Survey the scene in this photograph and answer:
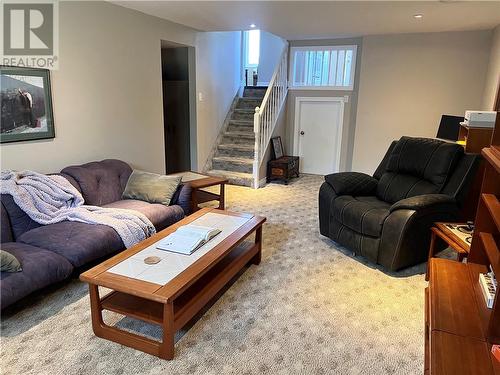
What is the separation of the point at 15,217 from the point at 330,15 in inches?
148

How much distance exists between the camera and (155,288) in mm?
1874

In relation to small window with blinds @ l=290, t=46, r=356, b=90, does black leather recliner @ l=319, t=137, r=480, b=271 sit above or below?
below

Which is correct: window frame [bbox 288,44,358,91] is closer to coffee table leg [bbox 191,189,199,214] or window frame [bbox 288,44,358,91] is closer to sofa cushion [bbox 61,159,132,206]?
coffee table leg [bbox 191,189,199,214]

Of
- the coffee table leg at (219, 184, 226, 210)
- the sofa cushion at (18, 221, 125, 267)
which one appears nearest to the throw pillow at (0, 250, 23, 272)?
the sofa cushion at (18, 221, 125, 267)

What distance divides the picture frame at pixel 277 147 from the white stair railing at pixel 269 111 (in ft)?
0.58

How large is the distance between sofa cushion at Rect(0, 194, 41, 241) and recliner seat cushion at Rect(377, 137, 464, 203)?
3189 mm

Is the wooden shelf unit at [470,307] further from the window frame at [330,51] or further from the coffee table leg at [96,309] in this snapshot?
the window frame at [330,51]

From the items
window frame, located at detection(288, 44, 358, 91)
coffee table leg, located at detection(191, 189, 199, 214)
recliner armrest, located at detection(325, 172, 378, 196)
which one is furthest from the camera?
window frame, located at detection(288, 44, 358, 91)

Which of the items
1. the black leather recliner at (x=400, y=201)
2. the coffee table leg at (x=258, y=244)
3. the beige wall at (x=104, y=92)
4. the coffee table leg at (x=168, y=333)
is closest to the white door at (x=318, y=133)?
the black leather recliner at (x=400, y=201)

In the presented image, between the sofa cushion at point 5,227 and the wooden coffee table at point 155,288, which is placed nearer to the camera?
the wooden coffee table at point 155,288

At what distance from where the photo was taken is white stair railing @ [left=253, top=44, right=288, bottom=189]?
17.8 feet

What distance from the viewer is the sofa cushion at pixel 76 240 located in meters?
2.52

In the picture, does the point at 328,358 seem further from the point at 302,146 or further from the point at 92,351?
the point at 302,146

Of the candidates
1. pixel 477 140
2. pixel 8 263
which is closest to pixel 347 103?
pixel 477 140
